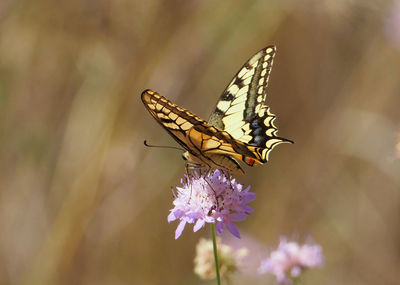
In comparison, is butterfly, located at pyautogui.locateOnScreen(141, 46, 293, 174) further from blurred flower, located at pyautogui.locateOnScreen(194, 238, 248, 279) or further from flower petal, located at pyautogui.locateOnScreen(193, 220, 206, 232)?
blurred flower, located at pyautogui.locateOnScreen(194, 238, 248, 279)

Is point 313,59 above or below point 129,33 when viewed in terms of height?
above

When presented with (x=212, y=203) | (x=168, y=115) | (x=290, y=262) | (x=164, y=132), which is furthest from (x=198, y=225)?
(x=164, y=132)

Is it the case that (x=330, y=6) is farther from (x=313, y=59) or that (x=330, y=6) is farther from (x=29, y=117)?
(x=29, y=117)

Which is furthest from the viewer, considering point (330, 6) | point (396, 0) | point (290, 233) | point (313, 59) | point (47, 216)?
point (313, 59)

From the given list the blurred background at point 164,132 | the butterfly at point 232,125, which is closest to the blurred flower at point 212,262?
the butterfly at point 232,125

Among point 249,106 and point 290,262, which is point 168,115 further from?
point 290,262

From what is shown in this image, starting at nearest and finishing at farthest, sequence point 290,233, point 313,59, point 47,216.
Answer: point 47,216 → point 290,233 → point 313,59

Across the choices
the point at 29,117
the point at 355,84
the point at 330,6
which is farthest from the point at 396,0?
the point at 29,117
